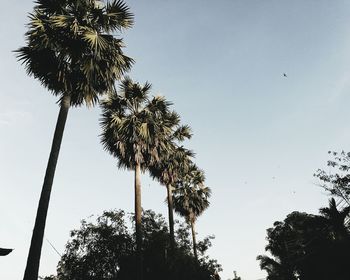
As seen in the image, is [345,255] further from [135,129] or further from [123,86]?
[123,86]

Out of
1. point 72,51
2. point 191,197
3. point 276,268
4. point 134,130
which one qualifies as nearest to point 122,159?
point 134,130

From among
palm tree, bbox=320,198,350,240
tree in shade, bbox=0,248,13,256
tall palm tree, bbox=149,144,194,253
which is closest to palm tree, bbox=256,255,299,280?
palm tree, bbox=320,198,350,240

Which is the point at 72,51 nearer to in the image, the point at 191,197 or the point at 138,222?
the point at 138,222

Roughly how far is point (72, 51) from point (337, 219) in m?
22.1

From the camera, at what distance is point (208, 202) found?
103 ft

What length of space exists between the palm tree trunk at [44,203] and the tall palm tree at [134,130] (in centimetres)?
654

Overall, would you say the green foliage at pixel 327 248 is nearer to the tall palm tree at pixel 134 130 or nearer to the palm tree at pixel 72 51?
the tall palm tree at pixel 134 130

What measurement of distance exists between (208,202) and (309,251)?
1018 cm

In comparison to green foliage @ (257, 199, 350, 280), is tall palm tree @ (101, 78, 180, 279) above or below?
above

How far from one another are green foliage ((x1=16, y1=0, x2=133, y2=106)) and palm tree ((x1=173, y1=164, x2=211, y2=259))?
19.0 metres

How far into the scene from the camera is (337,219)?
24.0 metres

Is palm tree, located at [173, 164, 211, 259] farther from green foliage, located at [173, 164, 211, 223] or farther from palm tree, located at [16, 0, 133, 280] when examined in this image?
palm tree, located at [16, 0, 133, 280]

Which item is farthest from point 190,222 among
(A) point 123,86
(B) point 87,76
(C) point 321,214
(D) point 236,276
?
(D) point 236,276

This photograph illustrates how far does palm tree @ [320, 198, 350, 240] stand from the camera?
23528 mm
